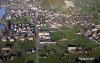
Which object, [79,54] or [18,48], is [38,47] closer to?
[18,48]

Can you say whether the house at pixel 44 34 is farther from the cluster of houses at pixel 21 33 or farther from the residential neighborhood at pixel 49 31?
the cluster of houses at pixel 21 33

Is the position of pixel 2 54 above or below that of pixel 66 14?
below

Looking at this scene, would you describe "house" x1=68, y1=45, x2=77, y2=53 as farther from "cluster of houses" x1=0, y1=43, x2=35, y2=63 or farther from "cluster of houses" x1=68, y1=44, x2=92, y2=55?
"cluster of houses" x1=0, y1=43, x2=35, y2=63

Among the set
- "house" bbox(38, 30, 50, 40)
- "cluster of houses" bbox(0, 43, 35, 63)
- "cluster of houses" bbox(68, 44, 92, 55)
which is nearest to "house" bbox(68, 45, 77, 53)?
"cluster of houses" bbox(68, 44, 92, 55)

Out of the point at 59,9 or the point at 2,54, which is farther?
the point at 59,9

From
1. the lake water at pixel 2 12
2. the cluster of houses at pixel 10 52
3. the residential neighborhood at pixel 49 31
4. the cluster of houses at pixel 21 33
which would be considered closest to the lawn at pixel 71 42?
the residential neighborhood at pixel 49 31

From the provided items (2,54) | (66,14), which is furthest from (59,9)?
(2,54)
